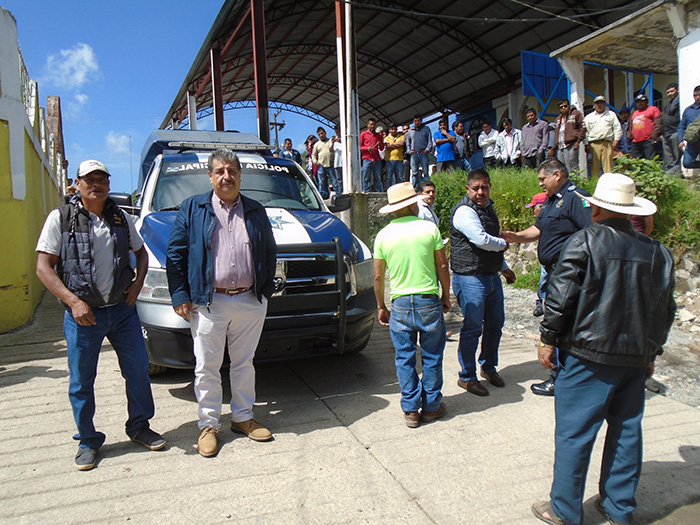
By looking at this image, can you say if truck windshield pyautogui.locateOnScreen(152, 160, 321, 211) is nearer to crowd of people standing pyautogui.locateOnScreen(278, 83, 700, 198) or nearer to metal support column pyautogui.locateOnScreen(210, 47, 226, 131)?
crowd of people standing pyautogui.locateOnScreen(278, 83, 700, 198)

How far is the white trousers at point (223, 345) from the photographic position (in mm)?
3496

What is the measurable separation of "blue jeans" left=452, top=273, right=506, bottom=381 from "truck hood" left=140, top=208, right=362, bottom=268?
1023mm

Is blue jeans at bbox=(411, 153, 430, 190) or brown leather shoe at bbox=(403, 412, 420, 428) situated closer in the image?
brown leather shoe at bbox=(403, 412, 420, 428)

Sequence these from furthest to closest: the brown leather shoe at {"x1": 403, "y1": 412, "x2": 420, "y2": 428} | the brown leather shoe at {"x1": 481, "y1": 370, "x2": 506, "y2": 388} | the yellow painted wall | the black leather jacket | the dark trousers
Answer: the dark trousers
the yellow painted wall
the brown leather shoe at {"x1": 481, "y1": 370, "x2": 506, "y2": 388}
the brown leather shoe at {"x1": 403, "y1": 412, "x2": 420, "y2": 428}
the black leather jacket

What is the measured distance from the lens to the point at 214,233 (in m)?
3.50

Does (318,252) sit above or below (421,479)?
above

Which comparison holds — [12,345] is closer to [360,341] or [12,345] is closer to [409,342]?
[360,341]

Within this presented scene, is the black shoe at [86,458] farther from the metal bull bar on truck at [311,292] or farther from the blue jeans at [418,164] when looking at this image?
the blue jeans at [418,164]

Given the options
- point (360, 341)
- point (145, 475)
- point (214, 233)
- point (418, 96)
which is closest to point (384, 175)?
point (360, 341)

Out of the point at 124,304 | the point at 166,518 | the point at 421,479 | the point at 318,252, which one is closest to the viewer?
the point at 166,518

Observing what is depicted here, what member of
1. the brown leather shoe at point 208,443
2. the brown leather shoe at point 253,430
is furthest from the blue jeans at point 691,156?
the brown leather shoe at point 208,443

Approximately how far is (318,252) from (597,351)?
2352 millimetres

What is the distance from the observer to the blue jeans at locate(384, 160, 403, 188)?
12.2m

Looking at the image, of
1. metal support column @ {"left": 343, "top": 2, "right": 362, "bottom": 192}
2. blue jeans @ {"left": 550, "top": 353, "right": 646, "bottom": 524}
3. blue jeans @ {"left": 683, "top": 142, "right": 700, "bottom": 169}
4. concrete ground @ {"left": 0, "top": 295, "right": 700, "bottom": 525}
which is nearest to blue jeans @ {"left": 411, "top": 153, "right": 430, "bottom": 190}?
metal support column @ {"left": 343, "top": 2, "right": 362, "bottom": 192}
